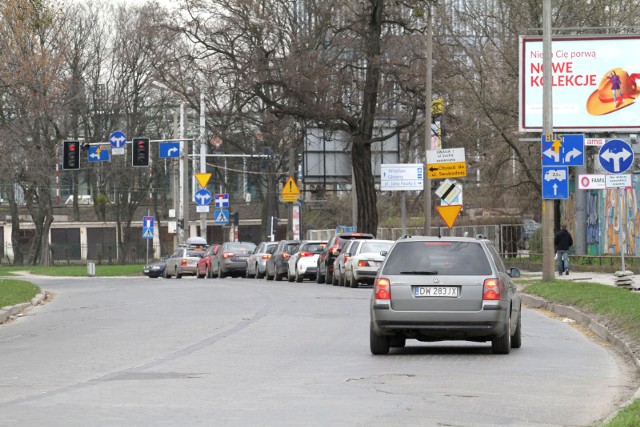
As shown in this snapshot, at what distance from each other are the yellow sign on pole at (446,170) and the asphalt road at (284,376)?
17.1 meters

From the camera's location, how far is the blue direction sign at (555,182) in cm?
3197

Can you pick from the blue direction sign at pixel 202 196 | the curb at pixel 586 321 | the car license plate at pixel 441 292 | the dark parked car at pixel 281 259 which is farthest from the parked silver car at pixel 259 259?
the car license plate at pixel 441 292

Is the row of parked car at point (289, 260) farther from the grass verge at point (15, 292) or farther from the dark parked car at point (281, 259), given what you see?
the grass verge at point (15, 292)

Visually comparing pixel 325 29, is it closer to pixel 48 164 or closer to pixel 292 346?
pixel 48 164

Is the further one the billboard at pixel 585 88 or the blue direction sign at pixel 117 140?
the blue direction sign at pixel 117 140

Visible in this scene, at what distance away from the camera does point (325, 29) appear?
50312mm

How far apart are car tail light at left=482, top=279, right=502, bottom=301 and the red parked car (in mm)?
39411

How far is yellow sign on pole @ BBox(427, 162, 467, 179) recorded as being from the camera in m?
41.4

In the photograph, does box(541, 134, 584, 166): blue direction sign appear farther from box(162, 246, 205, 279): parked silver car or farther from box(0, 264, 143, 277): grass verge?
box(0, 264, 143, 277): grass verge

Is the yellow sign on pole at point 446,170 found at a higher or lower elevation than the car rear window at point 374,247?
higher

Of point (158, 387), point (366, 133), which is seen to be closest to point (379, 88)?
point (366, 133)

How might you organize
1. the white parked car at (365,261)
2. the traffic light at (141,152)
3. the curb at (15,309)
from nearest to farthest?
the curb at (15,309)
the white parked car at (365,261)
the traffic light at (141,152)

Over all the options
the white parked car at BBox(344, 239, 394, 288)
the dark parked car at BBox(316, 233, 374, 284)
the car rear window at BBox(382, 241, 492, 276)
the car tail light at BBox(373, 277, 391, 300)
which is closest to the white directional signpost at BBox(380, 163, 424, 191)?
the dark parked car at BBox(316, 233, 374, 284)

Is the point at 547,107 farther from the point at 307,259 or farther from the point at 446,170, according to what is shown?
the point at 307,259
